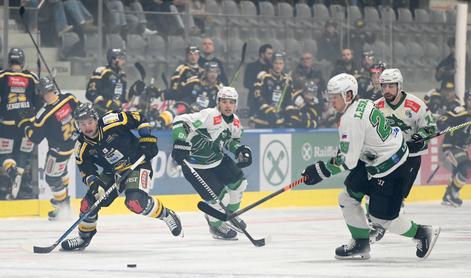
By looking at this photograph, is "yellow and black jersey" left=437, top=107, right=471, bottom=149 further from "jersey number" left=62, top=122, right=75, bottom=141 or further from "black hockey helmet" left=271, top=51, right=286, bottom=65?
"jersey number" left=62, top=122, right=75, bottom=141

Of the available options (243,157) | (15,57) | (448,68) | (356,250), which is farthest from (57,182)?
(448,68)

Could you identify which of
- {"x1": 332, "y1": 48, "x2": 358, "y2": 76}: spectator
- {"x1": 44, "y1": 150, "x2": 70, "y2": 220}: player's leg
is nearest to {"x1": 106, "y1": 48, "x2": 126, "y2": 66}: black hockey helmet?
{"x1": 44, "y1": 150, "x2": 70, "y2": 220}: player's leg

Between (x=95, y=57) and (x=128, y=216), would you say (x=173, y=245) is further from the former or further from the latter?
(x=95, y=57)

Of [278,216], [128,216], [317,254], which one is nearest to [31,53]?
[128,216]

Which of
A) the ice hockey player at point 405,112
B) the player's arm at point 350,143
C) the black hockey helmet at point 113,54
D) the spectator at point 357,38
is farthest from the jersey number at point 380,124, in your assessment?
the spectator at point 357,38

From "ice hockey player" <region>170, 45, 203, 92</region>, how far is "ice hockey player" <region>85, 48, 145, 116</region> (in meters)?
0.68

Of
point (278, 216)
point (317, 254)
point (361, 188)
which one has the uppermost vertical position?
point (361, 188)

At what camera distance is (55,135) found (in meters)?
14.7

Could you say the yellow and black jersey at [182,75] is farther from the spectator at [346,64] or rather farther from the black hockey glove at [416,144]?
the black hockey glove at [416,144]

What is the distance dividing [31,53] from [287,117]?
11.6 ft

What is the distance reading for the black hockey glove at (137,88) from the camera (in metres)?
16.0

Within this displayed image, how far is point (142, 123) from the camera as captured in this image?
37.3 feet

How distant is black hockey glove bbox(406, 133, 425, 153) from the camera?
11500 mm

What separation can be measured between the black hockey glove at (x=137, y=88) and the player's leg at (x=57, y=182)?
1.62 meters
